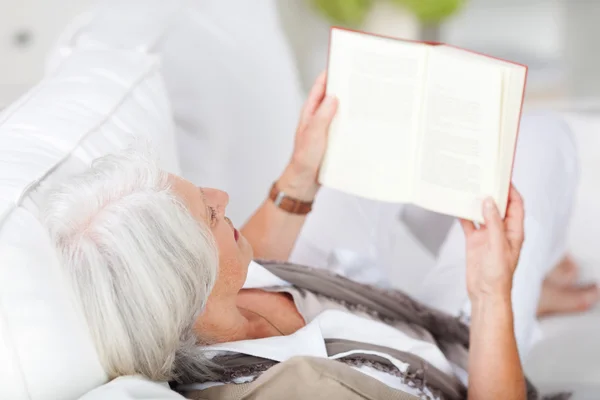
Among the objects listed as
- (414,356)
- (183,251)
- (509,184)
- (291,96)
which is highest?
(291,96)

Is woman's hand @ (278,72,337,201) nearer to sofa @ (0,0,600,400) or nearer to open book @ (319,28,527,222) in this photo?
open book @ (319,28,527,222)

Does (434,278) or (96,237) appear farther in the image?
(434,278)

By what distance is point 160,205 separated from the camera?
33.5 inches

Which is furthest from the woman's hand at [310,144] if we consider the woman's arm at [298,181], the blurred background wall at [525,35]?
the blurred background wall at [525,35]

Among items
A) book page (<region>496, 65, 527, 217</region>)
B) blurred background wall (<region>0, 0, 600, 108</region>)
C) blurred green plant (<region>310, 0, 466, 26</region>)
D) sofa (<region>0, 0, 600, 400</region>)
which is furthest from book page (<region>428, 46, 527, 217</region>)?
blurred green plant (<region>310, 0, 466, 26</region>)

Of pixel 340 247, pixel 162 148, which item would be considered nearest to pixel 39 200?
pixel 162 148

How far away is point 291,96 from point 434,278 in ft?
1.64

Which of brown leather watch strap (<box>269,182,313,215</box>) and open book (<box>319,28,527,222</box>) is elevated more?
open book (<box>319,28,527,222</box>)

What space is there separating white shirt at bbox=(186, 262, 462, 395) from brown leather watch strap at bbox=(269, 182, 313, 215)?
0.65 feet

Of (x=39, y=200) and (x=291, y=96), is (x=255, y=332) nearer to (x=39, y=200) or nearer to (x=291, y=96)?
(x=39, y=200)

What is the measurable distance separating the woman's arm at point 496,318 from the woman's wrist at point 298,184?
0.33 metres

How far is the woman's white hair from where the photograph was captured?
800mm

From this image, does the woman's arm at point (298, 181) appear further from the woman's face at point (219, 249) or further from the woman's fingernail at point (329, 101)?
the woman's face at point (219, 249)

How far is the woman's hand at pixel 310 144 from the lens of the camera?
1.21 meters
